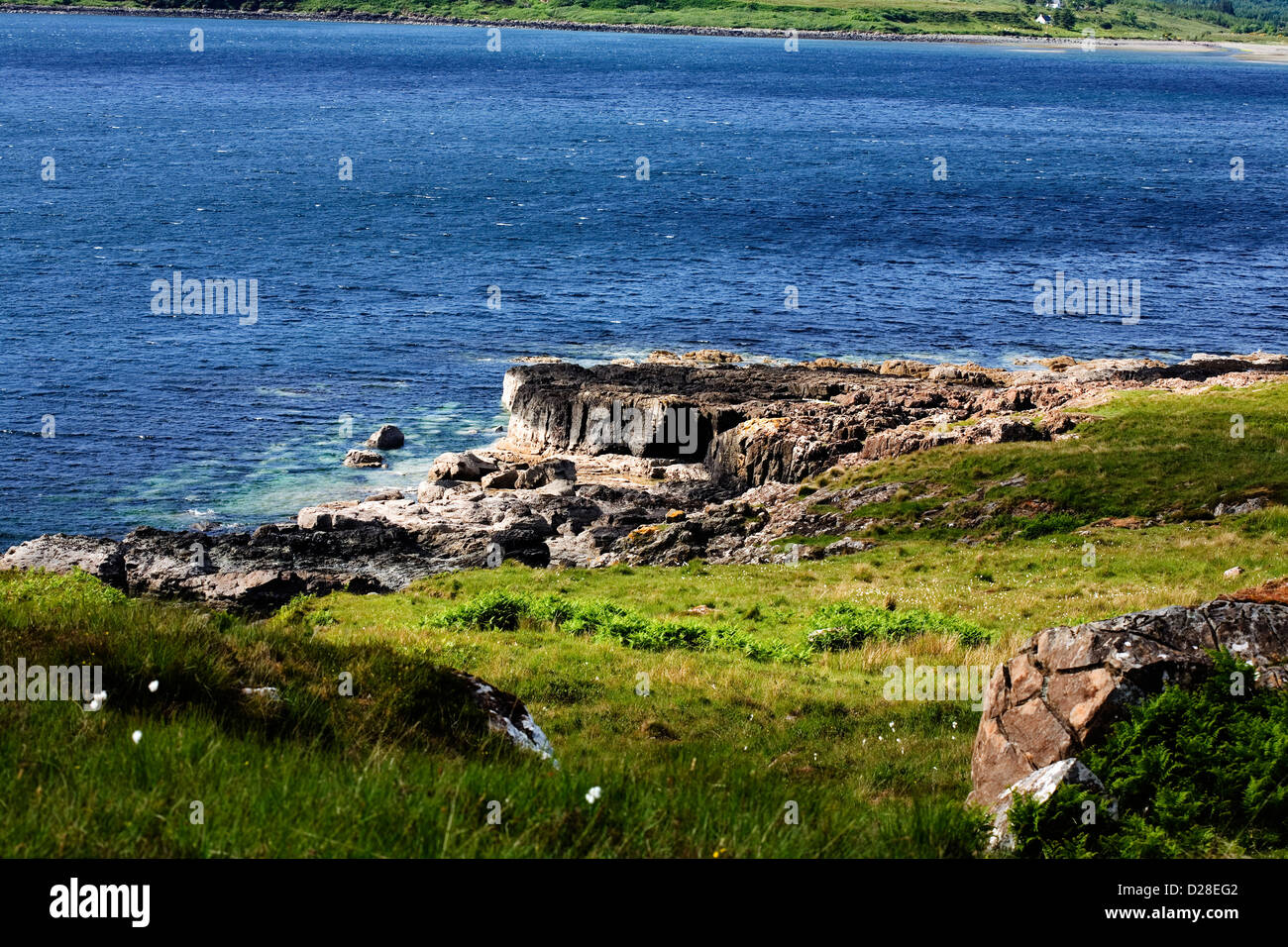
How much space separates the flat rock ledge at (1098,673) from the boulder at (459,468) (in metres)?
37.6

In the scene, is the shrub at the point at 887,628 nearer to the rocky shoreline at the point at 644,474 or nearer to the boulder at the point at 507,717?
the rocky shoreline at the point at 644,474

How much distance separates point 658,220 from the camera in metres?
110

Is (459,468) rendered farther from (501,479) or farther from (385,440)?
(385,440)

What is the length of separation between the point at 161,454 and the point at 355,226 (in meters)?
56.0

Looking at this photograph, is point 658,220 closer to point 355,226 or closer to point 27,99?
point 355,226

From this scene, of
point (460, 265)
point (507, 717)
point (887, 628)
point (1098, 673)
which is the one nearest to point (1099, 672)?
point (1098, 673)

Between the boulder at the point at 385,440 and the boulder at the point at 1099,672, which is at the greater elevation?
the boulder at the point at 1099,672

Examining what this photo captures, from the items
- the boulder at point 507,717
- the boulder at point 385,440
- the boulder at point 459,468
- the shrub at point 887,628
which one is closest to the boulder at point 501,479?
the boulder at point 459,468

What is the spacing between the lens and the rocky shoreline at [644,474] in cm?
3772

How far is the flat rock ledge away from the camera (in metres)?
11.2

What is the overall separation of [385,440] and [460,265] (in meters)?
39.4

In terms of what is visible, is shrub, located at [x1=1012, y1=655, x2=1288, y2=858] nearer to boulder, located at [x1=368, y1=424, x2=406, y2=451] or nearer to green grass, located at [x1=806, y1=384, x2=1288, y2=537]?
green grass, located at [x1=806, y1=384, x2=1288, y2=537]

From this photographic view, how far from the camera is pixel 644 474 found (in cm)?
4975

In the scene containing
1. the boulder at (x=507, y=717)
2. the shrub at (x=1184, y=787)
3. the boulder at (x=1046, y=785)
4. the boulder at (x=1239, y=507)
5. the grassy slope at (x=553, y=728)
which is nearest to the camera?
the grassy slope at (x=553, y=728)
